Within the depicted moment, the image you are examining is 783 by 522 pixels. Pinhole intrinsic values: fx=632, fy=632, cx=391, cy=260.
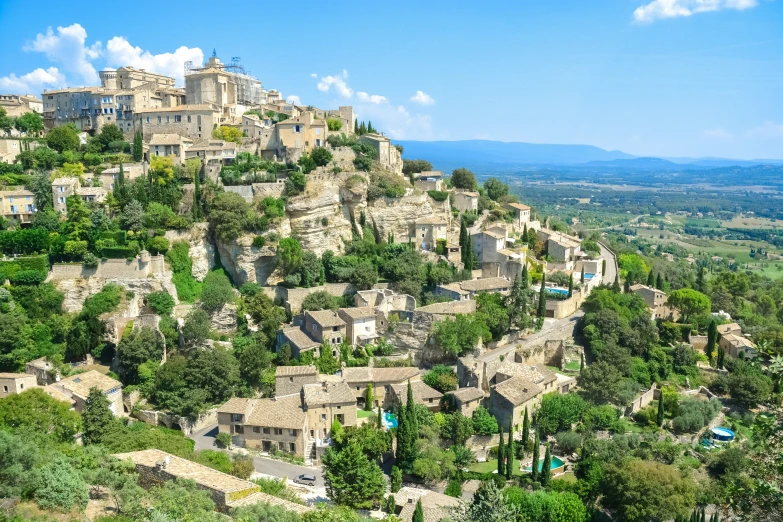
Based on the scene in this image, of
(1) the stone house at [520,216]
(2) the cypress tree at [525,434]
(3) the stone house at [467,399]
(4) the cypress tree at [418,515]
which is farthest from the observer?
(1) the stone house at [520,216]

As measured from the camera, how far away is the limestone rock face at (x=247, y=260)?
43.6 m

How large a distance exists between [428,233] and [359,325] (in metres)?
12.6

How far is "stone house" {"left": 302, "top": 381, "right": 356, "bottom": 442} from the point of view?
3266 cm

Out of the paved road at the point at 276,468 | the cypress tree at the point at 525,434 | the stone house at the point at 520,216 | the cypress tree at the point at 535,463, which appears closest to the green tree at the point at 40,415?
the paved road at the point at 276,468

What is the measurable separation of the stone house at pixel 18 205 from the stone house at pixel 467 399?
3183cm

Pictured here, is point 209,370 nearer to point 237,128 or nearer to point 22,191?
point 22,191

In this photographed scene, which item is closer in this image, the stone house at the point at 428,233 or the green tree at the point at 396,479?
the green tree at the point at 396,479

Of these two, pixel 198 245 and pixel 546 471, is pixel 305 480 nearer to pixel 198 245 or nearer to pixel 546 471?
pixel 546 471

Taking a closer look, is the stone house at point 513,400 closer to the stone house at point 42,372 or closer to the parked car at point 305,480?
the parked car at point 305,480

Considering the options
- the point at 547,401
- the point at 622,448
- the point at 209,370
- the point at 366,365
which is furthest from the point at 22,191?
the point at 622,448

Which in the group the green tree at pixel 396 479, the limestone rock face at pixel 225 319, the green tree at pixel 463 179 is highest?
the green tree at pixel 463 179

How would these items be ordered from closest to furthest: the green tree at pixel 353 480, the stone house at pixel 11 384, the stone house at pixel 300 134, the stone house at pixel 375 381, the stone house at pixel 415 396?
the green tree at pixel 353 480 → the stone house at pixel 11 384 → the stone house at pixel 415 396 → the stone house at pixel 375 381 → the stone house at pixel 300 134

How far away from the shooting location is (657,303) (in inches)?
1874

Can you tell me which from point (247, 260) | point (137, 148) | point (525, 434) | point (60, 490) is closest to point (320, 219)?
point (247, 260)
